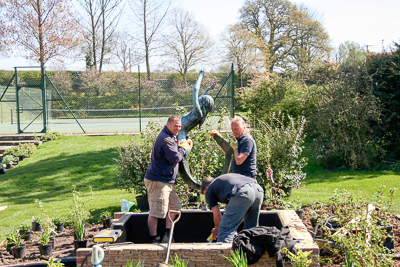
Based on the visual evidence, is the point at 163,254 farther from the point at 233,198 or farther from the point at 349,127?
the point at 349,127

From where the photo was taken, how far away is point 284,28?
34031 mm

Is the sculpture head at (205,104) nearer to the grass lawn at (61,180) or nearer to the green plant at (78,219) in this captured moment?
the green plant at (78,219)

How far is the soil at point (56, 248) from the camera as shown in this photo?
16.0 ft

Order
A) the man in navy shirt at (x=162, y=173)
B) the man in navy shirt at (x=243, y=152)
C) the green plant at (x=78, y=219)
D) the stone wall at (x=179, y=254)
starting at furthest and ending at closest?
the green plant at (x=78, y=219), the man in navy shirt at (x=162, y=173), the man in navy shirt at (x=243, y=152), the stone wall at (x=179, y=254)

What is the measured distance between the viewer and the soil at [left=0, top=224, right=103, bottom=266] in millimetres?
4875

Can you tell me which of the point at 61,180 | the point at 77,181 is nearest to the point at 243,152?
the point at 77,181

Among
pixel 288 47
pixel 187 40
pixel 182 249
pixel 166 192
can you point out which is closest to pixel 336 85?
pixel 166 192

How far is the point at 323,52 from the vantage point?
3328cm

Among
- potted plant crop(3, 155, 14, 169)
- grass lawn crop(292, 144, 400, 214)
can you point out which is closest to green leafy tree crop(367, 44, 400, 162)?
grass lawn crop(292, 144, 400, 214)

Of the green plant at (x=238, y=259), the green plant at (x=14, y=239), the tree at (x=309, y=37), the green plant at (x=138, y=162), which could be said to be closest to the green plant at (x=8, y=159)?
the green plant at (x=138, y=162)

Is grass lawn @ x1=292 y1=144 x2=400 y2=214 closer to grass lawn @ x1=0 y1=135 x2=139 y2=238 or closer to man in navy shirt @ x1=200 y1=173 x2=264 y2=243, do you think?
man in navy shirt @ x1=200 y1=173 x2=264 y2=243

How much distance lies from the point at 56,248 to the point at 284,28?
32.5 metres

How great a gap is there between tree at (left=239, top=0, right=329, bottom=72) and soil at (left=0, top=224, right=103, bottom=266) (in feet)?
95.9

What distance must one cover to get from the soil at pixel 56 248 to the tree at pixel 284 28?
95.9ft
